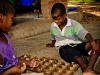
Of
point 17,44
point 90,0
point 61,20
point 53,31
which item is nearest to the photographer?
point 61,20

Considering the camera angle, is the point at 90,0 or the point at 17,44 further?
the point at 90,0

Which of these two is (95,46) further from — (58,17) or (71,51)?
(58,17)

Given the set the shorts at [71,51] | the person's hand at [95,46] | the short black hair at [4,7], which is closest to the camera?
the short black hair at [4,7]

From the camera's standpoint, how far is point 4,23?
5.79ft

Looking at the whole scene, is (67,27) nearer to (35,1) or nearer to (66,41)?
(66,41)

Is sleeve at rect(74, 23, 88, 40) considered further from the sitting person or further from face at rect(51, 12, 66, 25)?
the sitting person

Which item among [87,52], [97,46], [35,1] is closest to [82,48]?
[87,52]

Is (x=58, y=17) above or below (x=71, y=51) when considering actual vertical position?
above

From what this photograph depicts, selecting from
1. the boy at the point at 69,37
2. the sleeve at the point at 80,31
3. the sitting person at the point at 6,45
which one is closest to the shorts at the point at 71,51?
the boy at the point at 69,37

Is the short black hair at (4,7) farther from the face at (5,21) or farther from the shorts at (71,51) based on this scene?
the shorts at (71,51)

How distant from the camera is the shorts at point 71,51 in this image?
106 inches

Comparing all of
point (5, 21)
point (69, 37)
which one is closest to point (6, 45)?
point (5, 21)

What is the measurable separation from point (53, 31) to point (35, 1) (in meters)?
3.79

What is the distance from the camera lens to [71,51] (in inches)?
109
